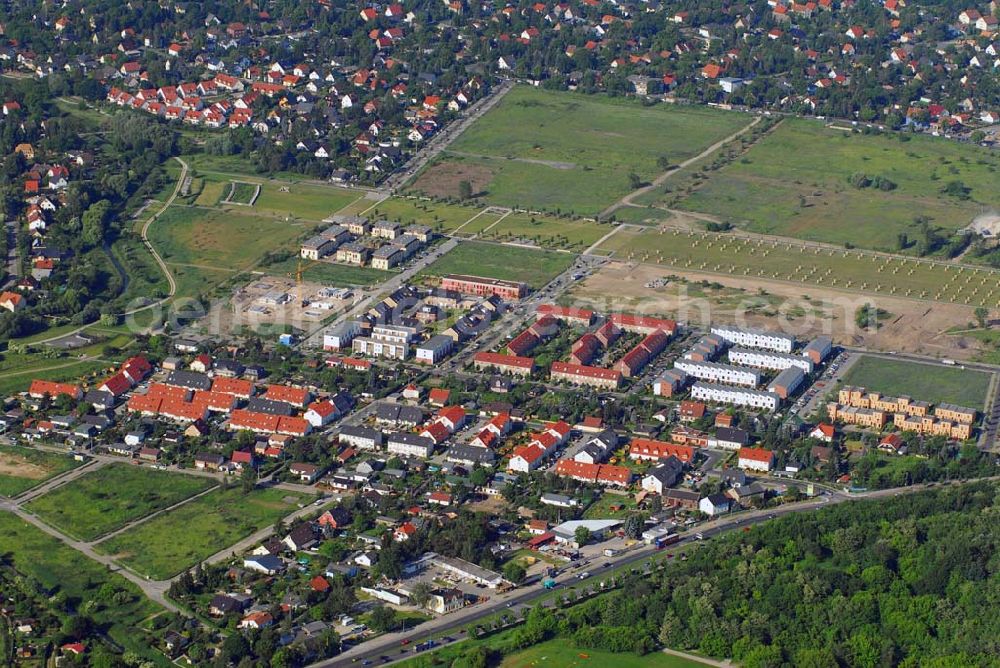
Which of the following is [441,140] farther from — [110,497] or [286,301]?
[110,497]

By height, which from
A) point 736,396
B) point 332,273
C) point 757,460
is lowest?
point 757,460

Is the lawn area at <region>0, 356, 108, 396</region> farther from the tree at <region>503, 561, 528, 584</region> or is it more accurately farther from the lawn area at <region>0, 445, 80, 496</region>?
the tree at <region>503, 561, 528, 584</region>

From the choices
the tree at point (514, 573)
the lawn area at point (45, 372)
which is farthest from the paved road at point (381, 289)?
the tree at point (514, 573)

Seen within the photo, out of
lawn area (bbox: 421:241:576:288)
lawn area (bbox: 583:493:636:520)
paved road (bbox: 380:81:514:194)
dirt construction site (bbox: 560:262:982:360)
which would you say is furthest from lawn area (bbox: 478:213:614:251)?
lawn area (bbox: 583:493:636:520)

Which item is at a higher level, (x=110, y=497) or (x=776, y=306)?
(x=776, y=306)

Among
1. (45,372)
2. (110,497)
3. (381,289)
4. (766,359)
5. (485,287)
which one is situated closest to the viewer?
(110,497)

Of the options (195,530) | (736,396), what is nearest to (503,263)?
(736,396)

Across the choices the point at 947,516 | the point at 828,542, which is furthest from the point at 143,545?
the point at 947,516
